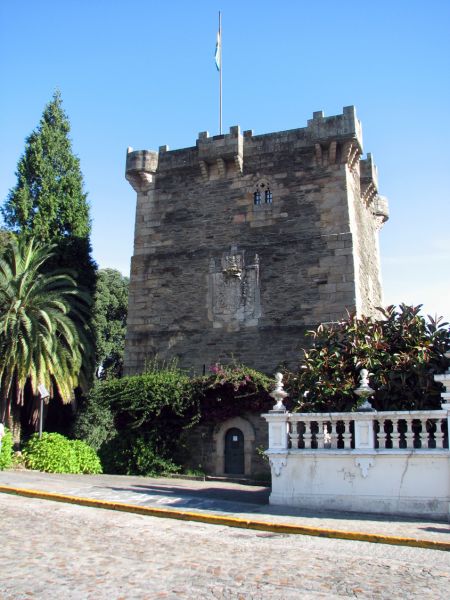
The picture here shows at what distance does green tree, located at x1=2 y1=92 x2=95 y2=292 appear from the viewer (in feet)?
79.5

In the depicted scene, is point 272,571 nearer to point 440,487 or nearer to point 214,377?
point 440,487

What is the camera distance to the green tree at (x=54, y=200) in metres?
24.2

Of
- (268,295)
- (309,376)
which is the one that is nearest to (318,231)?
(268,295)

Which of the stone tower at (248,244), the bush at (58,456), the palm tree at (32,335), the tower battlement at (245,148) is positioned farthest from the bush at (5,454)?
the tower battlement at (245,148)

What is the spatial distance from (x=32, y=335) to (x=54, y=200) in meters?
7.96

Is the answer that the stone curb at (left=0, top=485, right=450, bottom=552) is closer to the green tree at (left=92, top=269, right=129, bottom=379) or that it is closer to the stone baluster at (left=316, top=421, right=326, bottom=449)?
the stone baluster at (left=316, top=421, right=326, bottom=449)

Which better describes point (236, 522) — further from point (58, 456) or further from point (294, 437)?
point (58, 456)

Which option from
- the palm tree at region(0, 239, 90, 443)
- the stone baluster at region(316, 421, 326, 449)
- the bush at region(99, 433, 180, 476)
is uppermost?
the palm tree at region(0, 239, 90, 443)

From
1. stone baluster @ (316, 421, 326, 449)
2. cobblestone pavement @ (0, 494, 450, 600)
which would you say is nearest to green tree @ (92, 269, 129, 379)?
stone baluster @ (316, 421, 326, 449)

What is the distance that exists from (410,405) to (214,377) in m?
7.77

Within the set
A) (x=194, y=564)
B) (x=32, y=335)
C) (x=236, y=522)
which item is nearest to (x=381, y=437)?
(x=236, y=522)

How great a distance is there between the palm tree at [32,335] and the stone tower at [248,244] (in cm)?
210

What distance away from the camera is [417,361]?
11320 mm

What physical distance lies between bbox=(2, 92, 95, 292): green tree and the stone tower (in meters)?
3.75
